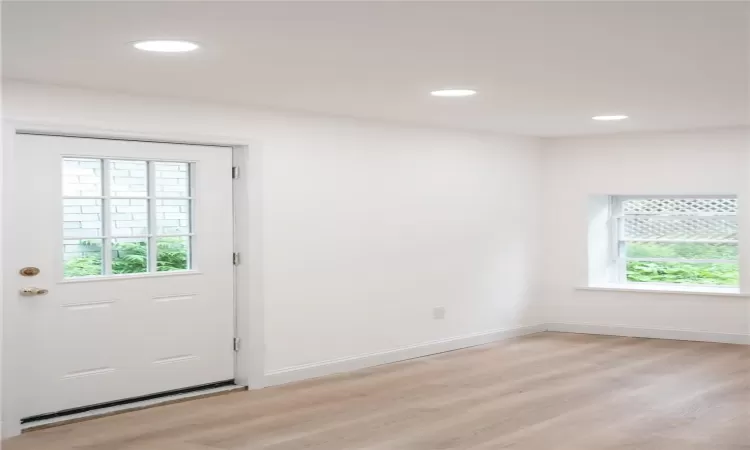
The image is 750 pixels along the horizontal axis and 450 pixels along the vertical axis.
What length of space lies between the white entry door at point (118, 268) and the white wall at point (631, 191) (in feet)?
13.4

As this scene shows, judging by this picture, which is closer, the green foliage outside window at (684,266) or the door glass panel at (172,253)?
the door glass panel at (172,253)

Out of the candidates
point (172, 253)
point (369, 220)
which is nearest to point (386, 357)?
point (369, 220)

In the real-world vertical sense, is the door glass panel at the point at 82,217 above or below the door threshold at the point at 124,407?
above

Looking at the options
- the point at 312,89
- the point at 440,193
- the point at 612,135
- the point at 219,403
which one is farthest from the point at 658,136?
the point at 219,403

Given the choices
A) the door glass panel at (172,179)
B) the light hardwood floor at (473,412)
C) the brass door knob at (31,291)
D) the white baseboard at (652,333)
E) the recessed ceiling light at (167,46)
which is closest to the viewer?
the recessed ceiling light at (167,46)

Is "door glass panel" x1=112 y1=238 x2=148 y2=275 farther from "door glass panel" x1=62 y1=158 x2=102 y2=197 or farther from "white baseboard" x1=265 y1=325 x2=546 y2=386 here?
"white baseboard" x1=265 y1=325 x2=546 y2=386

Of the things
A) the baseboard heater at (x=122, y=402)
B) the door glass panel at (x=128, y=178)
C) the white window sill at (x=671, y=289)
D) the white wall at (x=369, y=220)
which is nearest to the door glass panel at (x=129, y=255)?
the door glass panel at (x=128, y=178)

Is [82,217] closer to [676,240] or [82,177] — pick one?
[82,177]

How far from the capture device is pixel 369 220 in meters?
7.56

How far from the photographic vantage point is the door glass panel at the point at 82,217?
Result: 18.7 feet

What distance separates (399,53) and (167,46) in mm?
1067

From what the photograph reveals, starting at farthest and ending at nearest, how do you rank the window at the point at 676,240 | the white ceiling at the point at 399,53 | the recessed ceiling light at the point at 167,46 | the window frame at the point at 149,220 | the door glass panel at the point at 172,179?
the window at the point at 676,240 < the door glass panel at the point at 172,179 < the window frame at the point at 149,220 < the recessed ceiling light at the point at 167,46 < the white ceiling at the point at 399,53

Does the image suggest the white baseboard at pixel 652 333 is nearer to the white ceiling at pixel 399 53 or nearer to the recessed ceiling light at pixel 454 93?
the white ceiling at pixel 399 53

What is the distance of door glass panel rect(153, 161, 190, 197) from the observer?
6.21 meters
